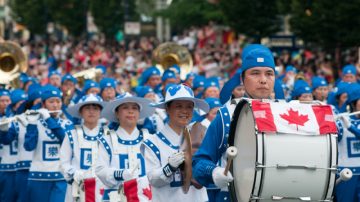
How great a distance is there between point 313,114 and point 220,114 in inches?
32.2

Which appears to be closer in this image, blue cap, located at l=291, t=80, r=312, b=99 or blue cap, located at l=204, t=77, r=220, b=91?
blue cap, located at l=291, t=80, r=312, b=99

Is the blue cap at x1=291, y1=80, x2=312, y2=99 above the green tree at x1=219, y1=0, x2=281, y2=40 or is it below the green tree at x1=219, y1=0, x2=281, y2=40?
below

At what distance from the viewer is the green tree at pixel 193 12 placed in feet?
148

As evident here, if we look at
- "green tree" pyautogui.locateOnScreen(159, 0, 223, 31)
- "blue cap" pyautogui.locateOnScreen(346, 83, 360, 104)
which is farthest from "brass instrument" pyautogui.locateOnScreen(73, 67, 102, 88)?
"green tree" pyautogui.locateOnScreen(159, 0, 223, 31)

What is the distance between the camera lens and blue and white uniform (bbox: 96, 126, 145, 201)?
31.5 feet

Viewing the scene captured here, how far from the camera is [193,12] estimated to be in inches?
1825

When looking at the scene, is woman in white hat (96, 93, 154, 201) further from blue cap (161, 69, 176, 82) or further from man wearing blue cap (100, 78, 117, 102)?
blue cap (161, 69, 176, 82)

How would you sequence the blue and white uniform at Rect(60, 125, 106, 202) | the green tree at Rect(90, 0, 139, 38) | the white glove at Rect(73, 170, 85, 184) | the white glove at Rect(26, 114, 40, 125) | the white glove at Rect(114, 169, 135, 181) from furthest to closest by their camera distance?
1. the green tree at Rect(90, 0, 139, 38)
2. the white glove at Rect(26, 114, 40, 125)
3. the blue and white uniform at Rect(60, 125, 106, 202)
4. the white glove at Rect(73, 170, 85, 184)
5. the white glove at Rect(114, 169, 135, 181)

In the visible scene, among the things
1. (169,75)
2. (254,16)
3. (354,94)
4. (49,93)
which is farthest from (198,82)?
(254,16)

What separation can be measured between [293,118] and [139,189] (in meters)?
3.12

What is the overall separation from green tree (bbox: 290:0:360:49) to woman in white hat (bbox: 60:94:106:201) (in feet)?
51.6

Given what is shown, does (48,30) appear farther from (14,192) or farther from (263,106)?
(263,106)

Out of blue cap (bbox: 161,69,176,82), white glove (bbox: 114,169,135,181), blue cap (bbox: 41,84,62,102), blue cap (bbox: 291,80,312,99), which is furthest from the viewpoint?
blue cap (bbox: 161,69,176,82)

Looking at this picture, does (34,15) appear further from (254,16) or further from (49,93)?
(49,93)
